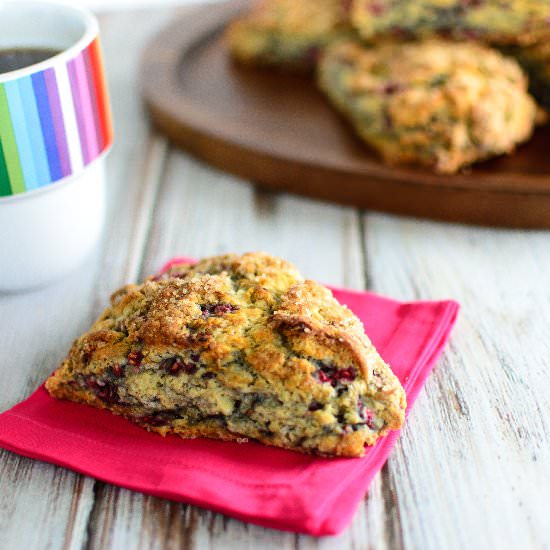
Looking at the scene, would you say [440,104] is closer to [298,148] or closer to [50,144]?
[298,148]

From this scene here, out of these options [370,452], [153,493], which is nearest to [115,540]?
[153,493]

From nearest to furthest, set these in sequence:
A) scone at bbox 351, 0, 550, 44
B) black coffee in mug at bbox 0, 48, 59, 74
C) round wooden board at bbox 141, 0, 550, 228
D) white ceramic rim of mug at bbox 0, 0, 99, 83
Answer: white ceramic rim of mug at bbox 0, 0, 99, 83 → black coffee in mug at bbox 0, 48, 59, 74 → round wooden board at bbox 141, 0, 550, 228 → scone at bbox 351, 0, 550, 44

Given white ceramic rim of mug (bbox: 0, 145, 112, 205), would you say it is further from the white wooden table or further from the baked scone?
the baked scone

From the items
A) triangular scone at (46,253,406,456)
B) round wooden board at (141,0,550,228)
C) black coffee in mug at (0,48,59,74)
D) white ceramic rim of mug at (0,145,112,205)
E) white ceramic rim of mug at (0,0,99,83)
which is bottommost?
round wooden board at (141,0,550,228)

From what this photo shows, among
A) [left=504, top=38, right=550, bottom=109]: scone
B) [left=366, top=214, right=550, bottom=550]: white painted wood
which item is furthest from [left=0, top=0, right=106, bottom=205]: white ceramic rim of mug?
[left=504, top=38, right=550, bottom=109]: scone

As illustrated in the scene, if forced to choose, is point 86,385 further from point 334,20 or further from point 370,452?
point 334,20

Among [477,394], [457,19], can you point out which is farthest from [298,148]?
[477,394]

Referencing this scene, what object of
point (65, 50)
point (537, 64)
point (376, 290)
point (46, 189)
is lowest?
point (376, 290)
